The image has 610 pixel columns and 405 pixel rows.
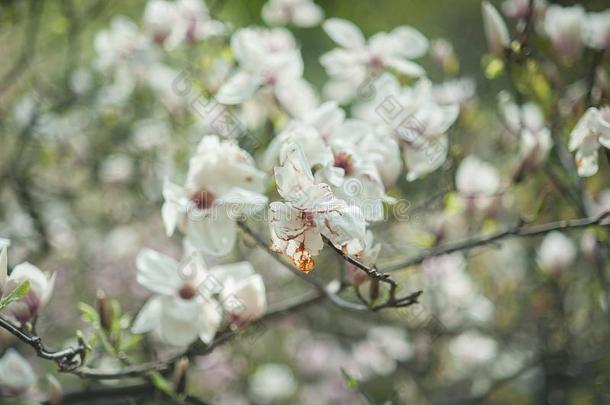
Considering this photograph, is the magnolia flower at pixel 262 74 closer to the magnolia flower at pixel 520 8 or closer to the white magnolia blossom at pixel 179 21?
the white magnolia blossom at pixel 179 21

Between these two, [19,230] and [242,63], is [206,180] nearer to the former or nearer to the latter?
[242,63]

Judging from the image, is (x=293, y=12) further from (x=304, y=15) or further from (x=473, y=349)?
(x=473, y=349)

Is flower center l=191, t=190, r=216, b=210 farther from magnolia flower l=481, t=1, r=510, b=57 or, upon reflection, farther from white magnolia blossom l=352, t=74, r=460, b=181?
magnolia flower l=481, t=1, r=510, b=57

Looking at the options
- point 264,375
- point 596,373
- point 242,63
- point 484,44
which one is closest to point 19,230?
point 264,375

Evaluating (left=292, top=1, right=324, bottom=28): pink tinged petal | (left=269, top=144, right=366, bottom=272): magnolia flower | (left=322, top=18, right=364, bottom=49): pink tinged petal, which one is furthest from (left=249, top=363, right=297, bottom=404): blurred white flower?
(left=269, top=144, right=366, bottom=272): magnolia flower

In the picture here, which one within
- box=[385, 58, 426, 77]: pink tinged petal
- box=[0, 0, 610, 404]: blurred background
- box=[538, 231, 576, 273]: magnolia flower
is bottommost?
box=[0, 0, 610, 404]: blurred background
